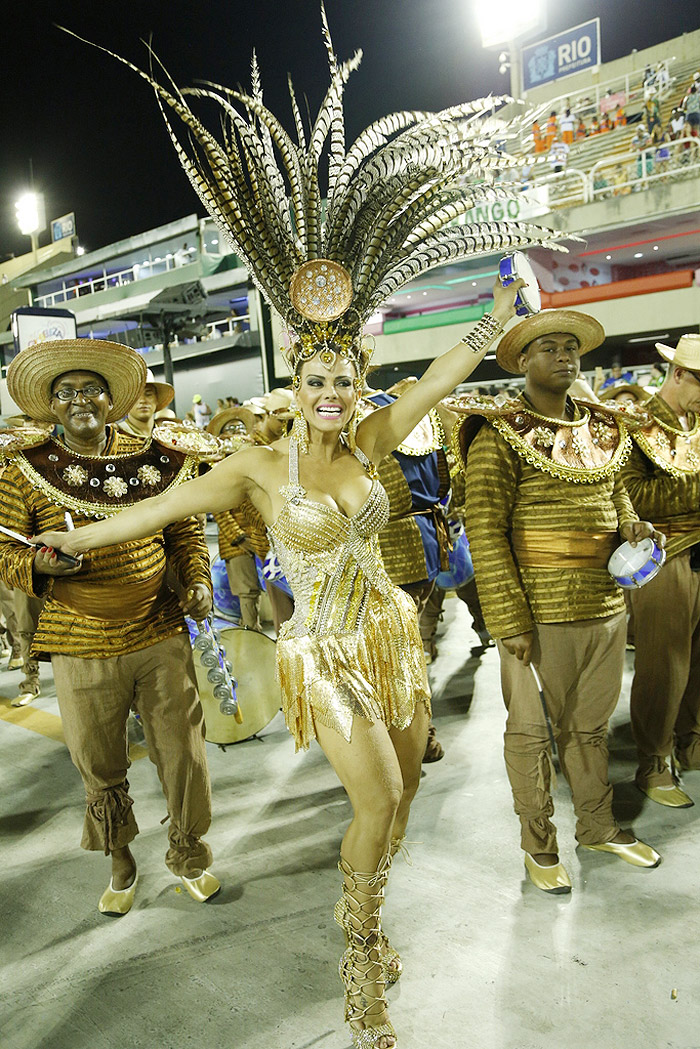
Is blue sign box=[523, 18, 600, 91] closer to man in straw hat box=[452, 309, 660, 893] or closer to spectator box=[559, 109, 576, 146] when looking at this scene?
spectator box=[559, 109, 576, 146]

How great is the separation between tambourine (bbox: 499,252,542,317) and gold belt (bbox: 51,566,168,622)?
72.9 inches

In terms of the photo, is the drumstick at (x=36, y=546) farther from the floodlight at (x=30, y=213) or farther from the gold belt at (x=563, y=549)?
the floodlight at (x=30, y=213)

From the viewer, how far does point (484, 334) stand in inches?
105

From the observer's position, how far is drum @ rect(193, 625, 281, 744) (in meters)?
4.70

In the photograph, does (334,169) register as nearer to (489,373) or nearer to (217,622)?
(217,622)

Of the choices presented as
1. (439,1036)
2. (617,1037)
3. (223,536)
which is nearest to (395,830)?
(439,1036)

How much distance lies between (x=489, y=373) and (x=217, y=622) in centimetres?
1910

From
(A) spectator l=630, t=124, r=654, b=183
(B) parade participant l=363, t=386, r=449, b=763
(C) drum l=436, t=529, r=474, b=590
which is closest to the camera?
(B) parade participant l=363, t=386, r=449, b=763

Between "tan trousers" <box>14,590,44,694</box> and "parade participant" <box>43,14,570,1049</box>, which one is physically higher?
"parade participant" <box>43,14,570,1049</box>

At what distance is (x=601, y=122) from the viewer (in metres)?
19.2

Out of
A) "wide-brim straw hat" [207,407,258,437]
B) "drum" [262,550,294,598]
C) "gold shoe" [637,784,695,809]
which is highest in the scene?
"wide-brim straw hat" [207,407,258,437]

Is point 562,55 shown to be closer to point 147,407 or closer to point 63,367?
point 147,407

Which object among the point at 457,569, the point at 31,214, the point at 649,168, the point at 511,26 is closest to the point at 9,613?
the point at 457,569

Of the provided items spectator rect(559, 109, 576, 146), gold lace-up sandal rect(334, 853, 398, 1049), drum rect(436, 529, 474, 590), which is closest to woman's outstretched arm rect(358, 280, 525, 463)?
gold lace-up sandal rect(334, 853, 398, 1049)
